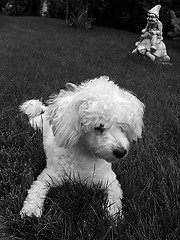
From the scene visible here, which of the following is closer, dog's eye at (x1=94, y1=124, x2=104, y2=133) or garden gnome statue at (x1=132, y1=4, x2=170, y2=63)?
dog's eye at (x1=94, y1=124, x2=104, y2=133)

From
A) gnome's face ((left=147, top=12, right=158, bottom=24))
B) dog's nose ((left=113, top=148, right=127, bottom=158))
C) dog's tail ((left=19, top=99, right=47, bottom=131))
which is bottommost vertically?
dog's tail ((left=19, top=99, right=47, bottom=131))

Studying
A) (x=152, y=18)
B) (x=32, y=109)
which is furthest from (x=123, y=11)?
(x=32, y=109)

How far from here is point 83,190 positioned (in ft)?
7.47

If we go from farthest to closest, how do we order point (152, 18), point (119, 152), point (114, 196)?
point (152, 18), point (114, 196), point (119, 152)

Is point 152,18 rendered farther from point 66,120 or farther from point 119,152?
point 119,152

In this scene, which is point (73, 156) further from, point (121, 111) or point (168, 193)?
point (168, 193)

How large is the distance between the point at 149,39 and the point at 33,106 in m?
5.32

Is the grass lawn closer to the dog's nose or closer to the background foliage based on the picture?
the dog's nose

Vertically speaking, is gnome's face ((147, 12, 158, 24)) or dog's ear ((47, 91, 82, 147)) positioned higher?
gnome's face ((147, 12, 158, 24))

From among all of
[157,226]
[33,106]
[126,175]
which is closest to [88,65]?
[33,106]

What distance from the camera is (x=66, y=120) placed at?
84.0 inches

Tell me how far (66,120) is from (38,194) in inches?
21.2

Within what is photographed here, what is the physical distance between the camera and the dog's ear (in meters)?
2.10

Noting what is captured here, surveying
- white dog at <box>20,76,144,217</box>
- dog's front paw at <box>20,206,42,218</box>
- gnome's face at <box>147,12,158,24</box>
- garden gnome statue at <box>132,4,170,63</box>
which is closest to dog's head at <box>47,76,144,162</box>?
white dog at <box>20,76,144,217</box>
